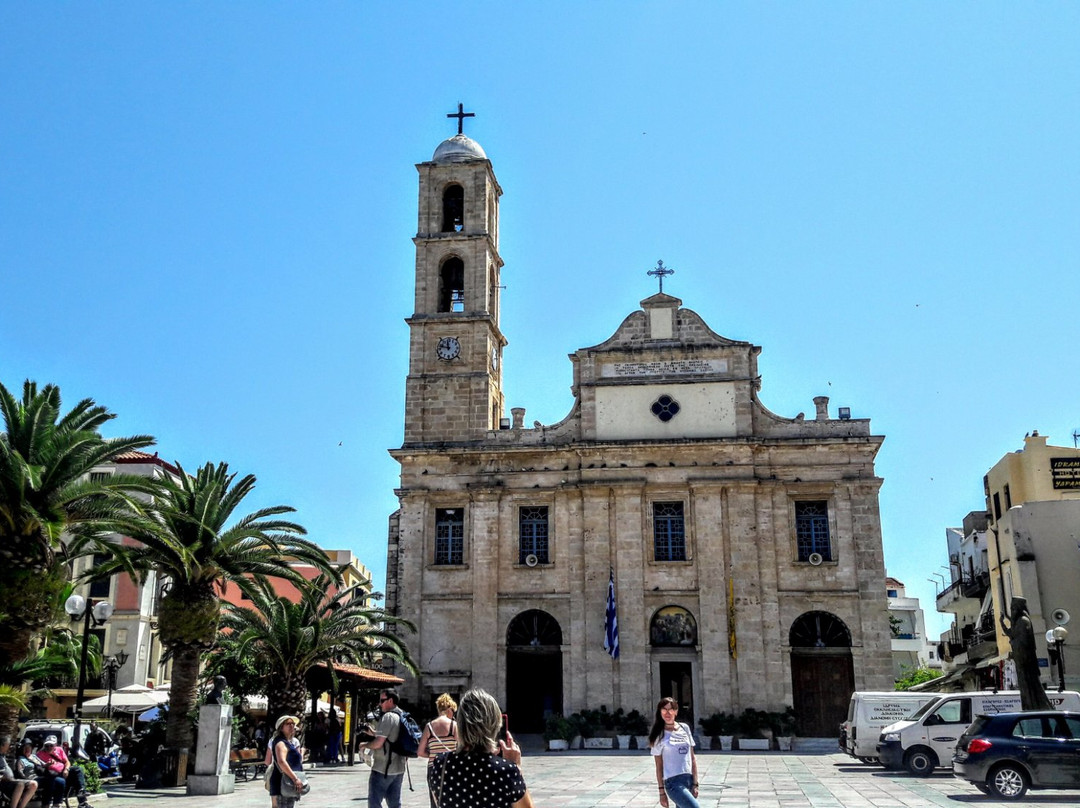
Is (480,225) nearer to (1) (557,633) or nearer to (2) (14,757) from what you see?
(1) (557,633)

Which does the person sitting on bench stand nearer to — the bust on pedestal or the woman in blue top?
the bust on pedestal

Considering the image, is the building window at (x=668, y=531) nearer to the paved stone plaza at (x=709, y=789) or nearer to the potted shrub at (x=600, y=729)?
the potted shrub at (x=600, y=729)

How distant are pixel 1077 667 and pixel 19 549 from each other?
29.3 m

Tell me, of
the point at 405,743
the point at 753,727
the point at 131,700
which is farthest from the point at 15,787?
the point at 753,727

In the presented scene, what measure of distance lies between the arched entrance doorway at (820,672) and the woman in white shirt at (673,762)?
78.8 ft

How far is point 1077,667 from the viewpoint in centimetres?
3184

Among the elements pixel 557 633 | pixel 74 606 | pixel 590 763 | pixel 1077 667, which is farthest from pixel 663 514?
pixel 74 606

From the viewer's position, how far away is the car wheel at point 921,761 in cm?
2017

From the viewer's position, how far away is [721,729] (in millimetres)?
30766

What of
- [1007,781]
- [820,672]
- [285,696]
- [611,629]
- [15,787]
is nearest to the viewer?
[15,787]

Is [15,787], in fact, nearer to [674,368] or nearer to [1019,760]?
[1019,760]

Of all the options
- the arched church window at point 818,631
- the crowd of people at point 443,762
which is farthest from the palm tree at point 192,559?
the arched church window at point 818,631

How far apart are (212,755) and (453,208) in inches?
968

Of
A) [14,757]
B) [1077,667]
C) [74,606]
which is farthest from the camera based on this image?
[1077,667]
